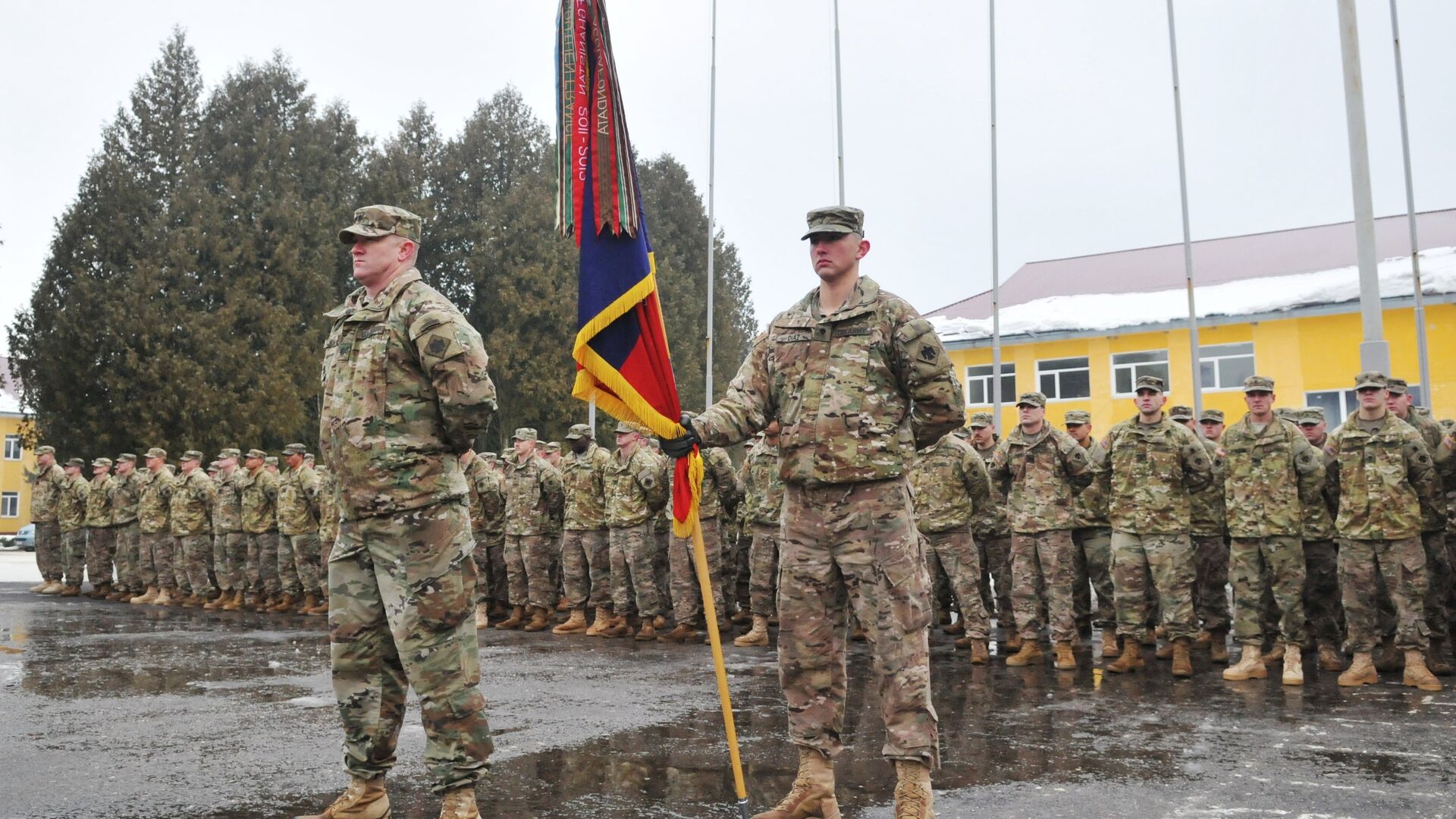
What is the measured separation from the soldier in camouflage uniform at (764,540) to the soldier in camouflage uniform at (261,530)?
25.8ft

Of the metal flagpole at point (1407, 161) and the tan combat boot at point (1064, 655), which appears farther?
the metal flagpole at point (1407, 161)

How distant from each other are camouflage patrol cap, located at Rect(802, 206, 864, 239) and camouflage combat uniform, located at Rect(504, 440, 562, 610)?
8.73 meters

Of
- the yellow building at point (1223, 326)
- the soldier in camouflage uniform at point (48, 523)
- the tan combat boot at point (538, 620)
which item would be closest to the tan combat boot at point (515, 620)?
the tan combat boot at point (538, 620)

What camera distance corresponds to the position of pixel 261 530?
51.8ft

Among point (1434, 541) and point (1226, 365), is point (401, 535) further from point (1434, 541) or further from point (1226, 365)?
point (1226, 365)

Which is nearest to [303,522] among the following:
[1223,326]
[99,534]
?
[99,534]

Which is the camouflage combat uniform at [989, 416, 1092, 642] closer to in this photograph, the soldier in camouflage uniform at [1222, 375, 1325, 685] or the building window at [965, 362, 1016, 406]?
the soldier in camouflage uniform at [1222, 375, 1325, 685]

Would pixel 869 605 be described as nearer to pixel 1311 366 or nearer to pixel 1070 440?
pixel 1070 440

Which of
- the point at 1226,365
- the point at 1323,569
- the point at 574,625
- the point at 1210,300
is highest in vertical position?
the point at 1210,300

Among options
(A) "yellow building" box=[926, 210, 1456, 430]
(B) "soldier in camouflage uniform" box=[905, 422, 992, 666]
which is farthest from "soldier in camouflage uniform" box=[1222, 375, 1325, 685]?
(A) "yellow building" box=[926, 210, 1456, 430]

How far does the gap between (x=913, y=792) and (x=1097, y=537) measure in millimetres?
7376

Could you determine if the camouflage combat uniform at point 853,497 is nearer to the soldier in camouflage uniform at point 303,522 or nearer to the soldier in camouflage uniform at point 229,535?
the soldier in camouflage uniform at point 303,522

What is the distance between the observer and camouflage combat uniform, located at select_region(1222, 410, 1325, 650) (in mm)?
8719

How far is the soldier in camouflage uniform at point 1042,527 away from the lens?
9391mm
